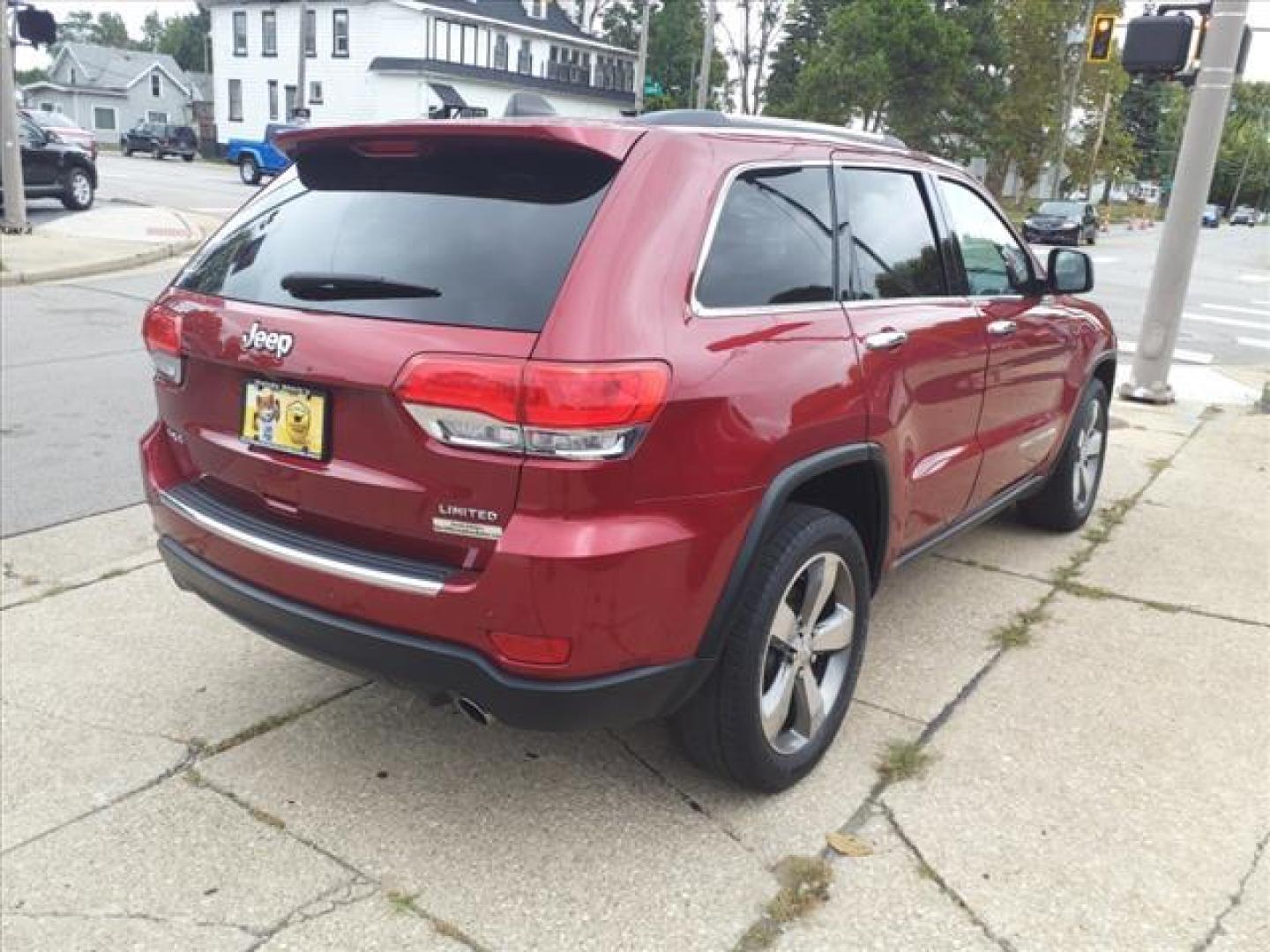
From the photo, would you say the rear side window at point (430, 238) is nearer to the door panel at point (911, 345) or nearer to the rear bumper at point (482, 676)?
the rear bumper at point (482, 676)

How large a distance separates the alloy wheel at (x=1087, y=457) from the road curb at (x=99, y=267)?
1156cm

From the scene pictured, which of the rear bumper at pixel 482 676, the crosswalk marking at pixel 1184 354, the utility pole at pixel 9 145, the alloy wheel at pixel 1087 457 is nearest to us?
the rear bumper at pixel 482 676

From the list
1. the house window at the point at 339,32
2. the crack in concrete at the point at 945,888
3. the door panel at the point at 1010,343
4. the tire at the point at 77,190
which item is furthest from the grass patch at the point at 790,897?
the house window at the point at 339,32

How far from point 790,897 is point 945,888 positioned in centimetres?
40

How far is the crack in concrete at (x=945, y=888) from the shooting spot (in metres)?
2.53

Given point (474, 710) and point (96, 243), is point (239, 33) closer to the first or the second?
point (96, 243)

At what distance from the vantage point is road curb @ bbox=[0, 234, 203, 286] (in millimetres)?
12461

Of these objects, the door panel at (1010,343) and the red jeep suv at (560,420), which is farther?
the door panel at (1010,343)

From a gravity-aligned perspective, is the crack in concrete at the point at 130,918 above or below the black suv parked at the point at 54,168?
below

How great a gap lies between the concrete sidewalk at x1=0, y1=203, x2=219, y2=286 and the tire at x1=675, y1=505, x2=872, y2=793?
39.5 ft

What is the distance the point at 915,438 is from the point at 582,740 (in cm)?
140

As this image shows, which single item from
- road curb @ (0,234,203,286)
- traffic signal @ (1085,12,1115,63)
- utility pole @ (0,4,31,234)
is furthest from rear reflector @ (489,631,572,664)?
utility pole @ (0,4,31,234)

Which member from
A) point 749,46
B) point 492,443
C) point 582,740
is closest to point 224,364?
point 492,443

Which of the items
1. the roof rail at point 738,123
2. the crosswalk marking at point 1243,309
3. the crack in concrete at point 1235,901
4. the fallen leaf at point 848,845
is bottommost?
the crosswalk marking at point 1243,309
